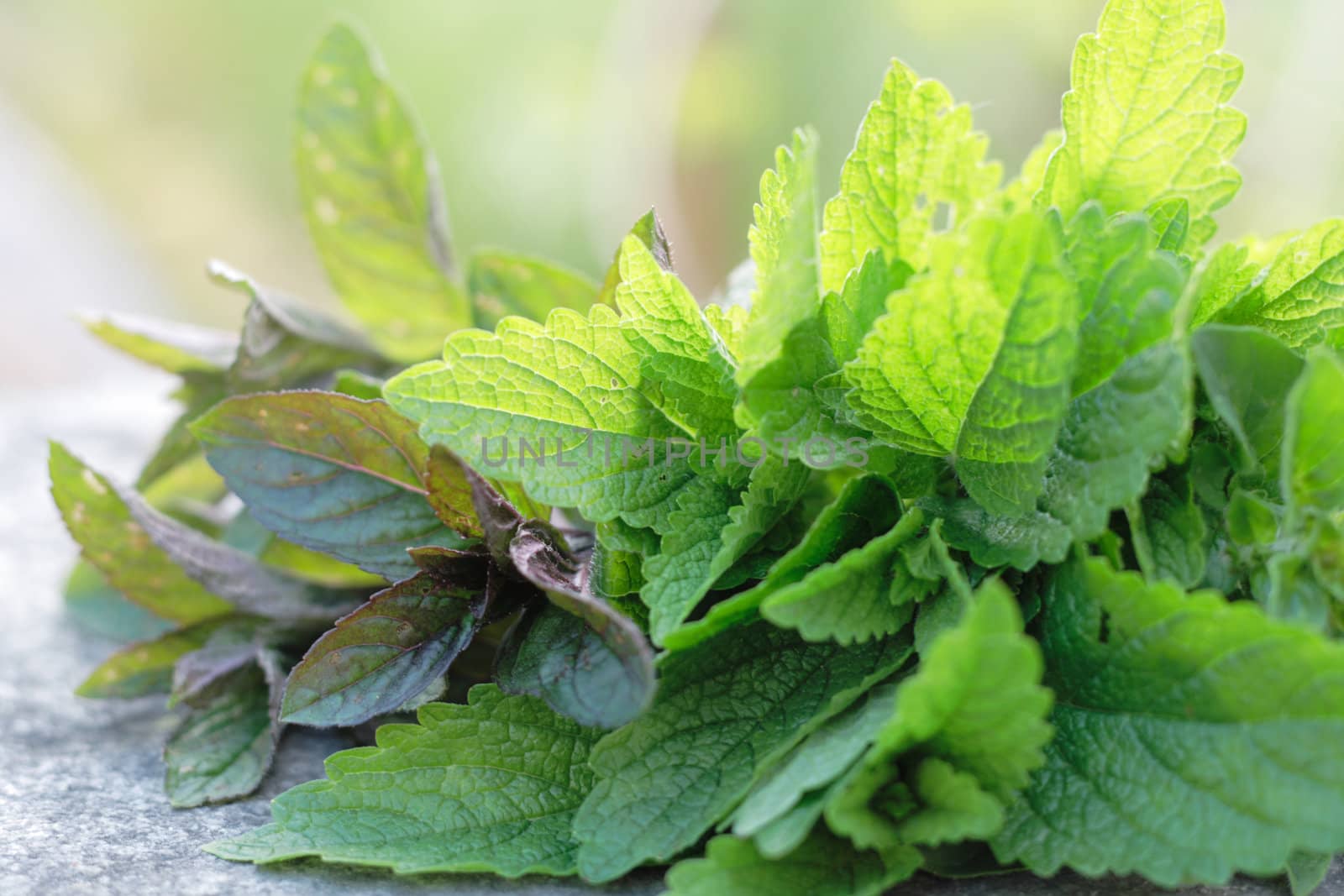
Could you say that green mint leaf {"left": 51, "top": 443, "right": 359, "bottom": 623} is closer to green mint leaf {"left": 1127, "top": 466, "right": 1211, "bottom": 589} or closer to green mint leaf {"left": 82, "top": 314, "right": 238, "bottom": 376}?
green mint leaf {"left": 82, "top": 314, "right": 238, "bottom": 376}

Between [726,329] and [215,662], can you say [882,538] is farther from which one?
[215,662]

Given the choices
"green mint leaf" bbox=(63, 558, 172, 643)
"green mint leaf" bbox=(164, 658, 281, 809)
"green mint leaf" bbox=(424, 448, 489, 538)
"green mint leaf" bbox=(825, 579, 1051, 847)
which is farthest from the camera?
"green mint leaf" bbox=(63, 558, 172, 643)

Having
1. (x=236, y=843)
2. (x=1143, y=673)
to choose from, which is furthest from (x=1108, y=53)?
(x=236, y=843)

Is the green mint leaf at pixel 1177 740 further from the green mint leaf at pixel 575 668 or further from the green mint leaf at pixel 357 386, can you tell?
the green mint leaf at pixel 357 386

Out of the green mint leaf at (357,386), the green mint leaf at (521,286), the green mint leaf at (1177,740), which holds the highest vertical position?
the green mint leaf at (521,286)

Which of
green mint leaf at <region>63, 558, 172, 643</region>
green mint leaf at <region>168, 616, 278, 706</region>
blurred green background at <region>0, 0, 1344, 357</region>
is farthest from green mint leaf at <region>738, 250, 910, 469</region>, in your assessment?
blurred green background at <region>0, 0, 1344, 357</region>

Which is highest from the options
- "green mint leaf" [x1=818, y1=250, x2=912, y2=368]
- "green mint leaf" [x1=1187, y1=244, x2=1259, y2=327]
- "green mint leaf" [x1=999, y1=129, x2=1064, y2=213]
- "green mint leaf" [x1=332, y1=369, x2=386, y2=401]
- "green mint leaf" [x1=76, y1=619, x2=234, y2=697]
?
"green mint leaf" [x1=999, y1=129, x2=1064, y2=213]

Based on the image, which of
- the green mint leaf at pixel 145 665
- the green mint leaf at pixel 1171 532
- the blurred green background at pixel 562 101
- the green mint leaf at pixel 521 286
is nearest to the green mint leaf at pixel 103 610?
the green mint leaf at pixel 145 665

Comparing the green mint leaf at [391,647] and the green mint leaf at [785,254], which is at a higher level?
the green mint leaf at [785,254]
